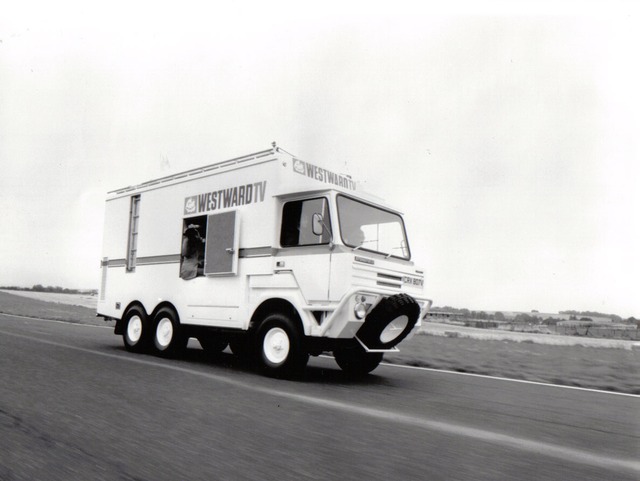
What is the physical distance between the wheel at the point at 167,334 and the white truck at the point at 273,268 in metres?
0.02

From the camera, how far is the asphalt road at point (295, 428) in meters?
3.27

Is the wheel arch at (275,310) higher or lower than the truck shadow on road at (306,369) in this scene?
higher

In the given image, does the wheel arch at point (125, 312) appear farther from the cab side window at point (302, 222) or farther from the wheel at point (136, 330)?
the cab side window at point (302, 222)

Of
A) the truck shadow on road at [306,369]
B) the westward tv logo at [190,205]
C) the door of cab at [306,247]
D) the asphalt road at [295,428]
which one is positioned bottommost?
the truck shadow on road at [306,369]

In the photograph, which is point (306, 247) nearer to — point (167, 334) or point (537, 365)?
point (167, 334)

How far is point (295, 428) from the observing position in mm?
4289

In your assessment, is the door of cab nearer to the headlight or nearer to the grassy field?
the headlight

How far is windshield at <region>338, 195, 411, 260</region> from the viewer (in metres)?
7.21

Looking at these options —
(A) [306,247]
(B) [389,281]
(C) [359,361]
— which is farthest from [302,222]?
(C) [359,361]

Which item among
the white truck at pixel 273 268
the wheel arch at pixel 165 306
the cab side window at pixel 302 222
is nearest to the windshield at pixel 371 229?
the white truck at pixel 273 268

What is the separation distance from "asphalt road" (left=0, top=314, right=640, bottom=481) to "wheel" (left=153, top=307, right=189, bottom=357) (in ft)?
5.47

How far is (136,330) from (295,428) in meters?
6.67

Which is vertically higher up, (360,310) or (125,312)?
(360,310)

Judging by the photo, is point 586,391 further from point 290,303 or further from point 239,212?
point 239,212
